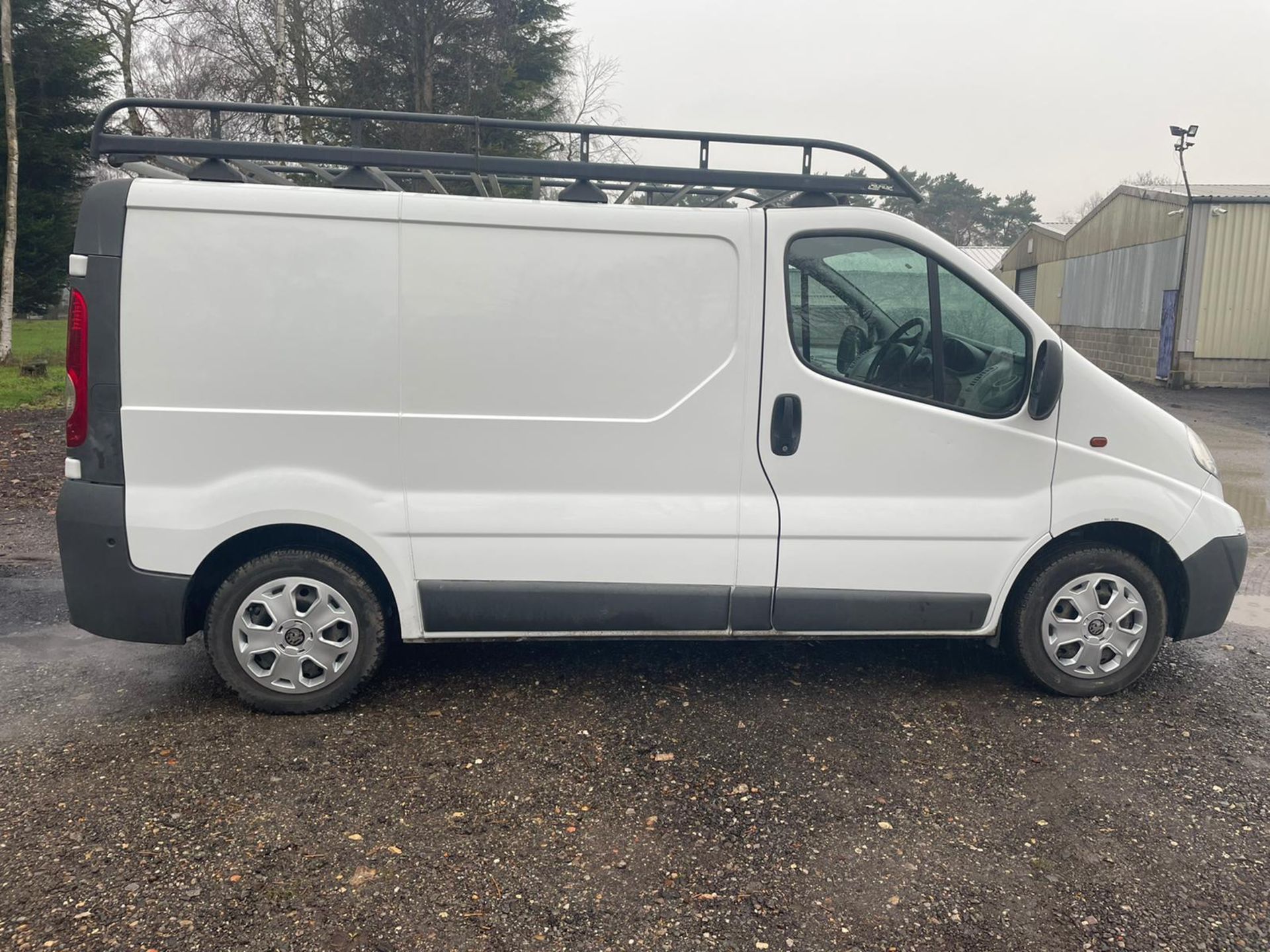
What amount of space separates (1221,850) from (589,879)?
2.05m

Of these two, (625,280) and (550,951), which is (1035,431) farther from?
(550,951)

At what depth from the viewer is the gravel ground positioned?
2.73 m

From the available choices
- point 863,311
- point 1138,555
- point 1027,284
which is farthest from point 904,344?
point 1027,284

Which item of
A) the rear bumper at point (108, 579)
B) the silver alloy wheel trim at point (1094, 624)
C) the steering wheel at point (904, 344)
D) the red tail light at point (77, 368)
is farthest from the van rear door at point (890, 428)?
the red tail light at point (77, 368)

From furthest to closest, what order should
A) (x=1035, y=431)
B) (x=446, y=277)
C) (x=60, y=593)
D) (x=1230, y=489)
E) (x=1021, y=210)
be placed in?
(x=1021, y=210)
(x=1230, y=489)
(x=60, y=593)
(x=1035, y=431)
(x=446, y=277)

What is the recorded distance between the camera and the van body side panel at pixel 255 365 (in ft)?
12.1

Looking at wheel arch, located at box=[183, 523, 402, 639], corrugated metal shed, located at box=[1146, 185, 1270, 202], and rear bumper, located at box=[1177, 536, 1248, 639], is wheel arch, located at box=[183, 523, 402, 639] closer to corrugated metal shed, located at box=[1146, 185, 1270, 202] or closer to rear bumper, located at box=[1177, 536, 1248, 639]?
rear bumper, located at box=[1177, 536, 1248, 639]

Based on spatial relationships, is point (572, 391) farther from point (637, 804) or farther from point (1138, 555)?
point (1138, 555)

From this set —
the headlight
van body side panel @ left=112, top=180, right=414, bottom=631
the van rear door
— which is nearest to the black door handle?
the van rear door

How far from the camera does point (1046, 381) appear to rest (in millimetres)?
3957

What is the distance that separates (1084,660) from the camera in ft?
14.0

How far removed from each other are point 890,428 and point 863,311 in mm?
494

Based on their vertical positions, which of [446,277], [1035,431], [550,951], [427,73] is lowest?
[550,951]

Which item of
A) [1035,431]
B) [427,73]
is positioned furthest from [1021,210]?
[1035,431]
